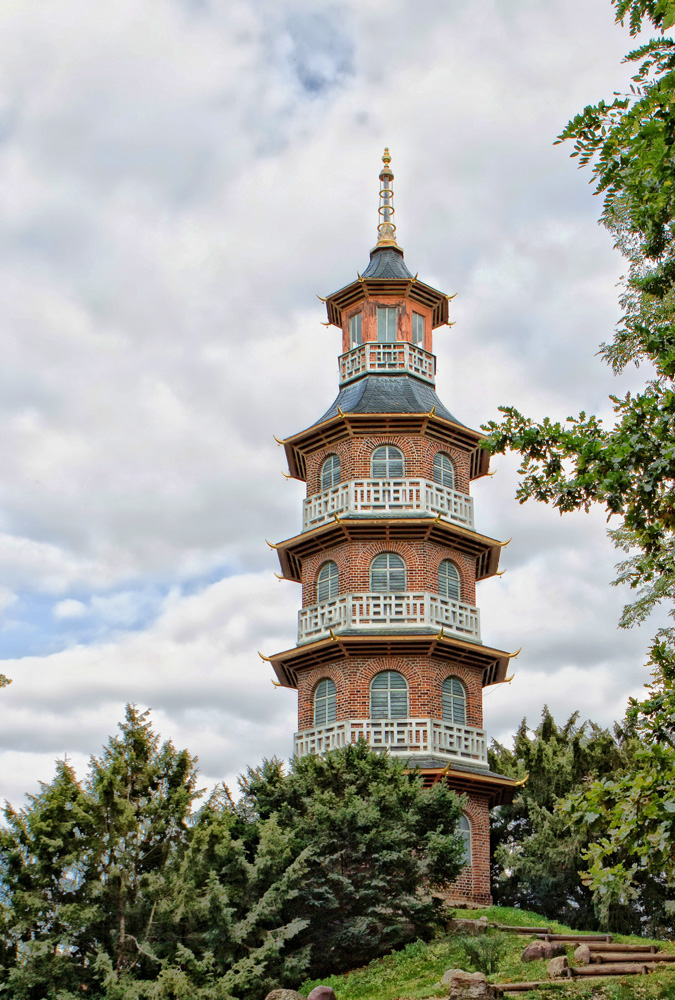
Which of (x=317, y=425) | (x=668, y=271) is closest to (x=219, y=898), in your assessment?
(x=668, y=271)

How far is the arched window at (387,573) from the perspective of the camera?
2844cm

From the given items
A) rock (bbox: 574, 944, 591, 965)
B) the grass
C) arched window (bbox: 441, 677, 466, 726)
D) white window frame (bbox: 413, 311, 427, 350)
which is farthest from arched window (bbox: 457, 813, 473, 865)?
white window frame (bbox: 413, 311, 427, 350)

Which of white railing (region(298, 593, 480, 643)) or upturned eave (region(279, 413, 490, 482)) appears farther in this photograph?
upturned eave (region(279, 413, 490, 482))

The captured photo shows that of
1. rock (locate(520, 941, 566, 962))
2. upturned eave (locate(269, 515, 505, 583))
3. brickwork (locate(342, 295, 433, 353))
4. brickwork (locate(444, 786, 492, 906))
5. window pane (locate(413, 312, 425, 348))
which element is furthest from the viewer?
window pane (locate(413, 312, 425, 348))

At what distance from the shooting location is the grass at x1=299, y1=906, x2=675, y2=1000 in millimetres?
15812

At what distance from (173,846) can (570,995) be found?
7274 millimetres

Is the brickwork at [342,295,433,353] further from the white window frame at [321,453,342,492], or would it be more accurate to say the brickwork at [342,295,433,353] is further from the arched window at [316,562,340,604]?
the arched window at [316,562,340,604]

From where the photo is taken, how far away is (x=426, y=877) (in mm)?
21047

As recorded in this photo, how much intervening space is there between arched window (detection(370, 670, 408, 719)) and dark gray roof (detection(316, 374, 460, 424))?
7976mm

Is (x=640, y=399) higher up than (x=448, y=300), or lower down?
lower down

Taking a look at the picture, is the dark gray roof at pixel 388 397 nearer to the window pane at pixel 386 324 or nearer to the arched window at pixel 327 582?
the window pane at pixel 386 324

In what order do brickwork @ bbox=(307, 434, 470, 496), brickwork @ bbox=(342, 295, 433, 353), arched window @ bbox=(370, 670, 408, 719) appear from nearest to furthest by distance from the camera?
1. arched window @ bbox=(370, 670, 408, 719)
2. brickwork @ bbox=(307, 434, 470, 496)
3. brickwork @ bbox=(342, 295, 433, 353)

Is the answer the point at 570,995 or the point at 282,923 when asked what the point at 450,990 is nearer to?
the point at 570,995

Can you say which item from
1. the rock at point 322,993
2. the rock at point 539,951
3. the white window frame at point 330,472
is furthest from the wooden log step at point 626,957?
the white window frame at point 330,472
